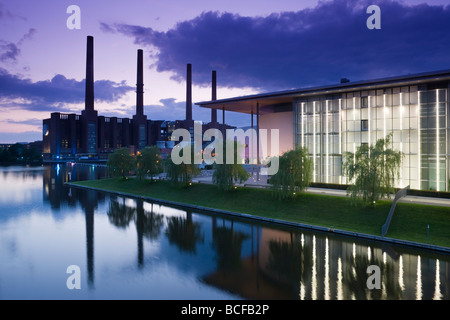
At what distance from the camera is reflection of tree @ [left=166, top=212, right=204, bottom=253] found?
23.5 metres

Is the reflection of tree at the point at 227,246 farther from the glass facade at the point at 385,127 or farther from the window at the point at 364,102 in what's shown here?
the window at the point at 364,102

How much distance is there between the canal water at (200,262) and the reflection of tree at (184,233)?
82 mm

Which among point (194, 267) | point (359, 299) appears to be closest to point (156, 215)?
point (194, 267)

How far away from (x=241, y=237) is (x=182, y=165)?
898 inches

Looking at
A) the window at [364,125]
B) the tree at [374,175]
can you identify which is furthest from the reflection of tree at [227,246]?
the window at [364,125]

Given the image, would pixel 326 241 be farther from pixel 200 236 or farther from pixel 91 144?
pixel 91 144

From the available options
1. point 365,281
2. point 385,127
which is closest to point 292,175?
point 385,127

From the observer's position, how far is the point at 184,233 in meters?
26.8

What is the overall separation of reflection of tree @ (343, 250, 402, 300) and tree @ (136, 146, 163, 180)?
1565 inches

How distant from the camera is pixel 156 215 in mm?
34375

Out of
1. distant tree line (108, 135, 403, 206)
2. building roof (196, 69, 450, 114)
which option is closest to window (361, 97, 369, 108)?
building roof (196, 69, 450, 114)

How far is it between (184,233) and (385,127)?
27.0 metres

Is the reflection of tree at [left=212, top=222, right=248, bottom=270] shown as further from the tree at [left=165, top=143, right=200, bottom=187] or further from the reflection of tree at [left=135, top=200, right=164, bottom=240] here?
the tree at [left=165, top=143, right=200, bottom=187]
